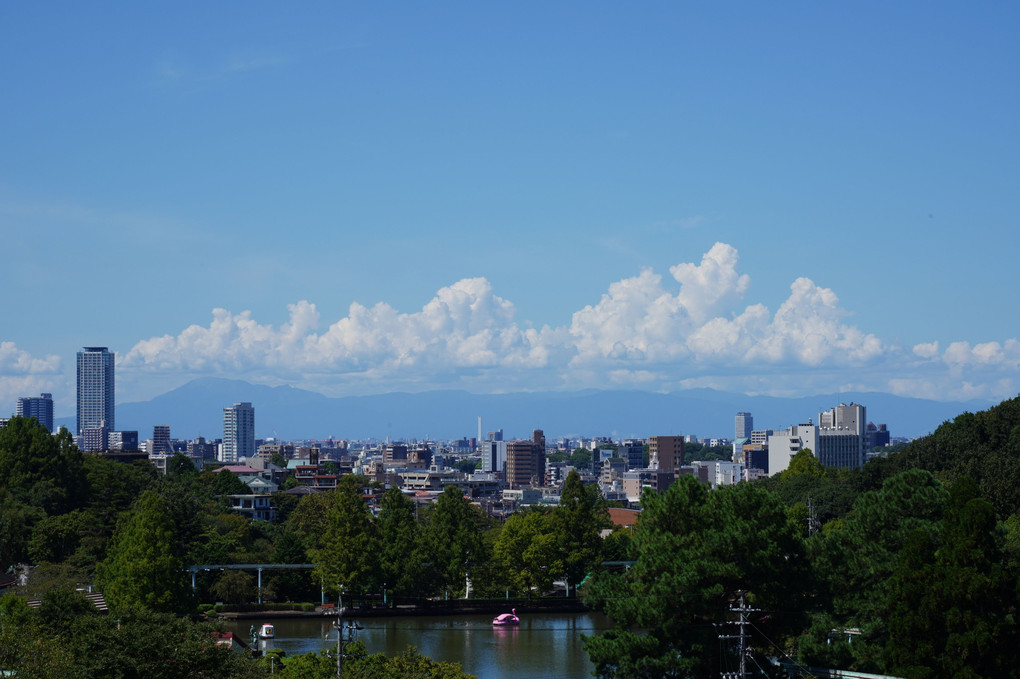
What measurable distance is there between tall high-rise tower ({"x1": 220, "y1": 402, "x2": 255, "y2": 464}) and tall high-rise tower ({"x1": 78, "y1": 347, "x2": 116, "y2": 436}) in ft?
65.9

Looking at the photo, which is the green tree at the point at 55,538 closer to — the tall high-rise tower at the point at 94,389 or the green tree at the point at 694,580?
the green tree at the point at 694,580

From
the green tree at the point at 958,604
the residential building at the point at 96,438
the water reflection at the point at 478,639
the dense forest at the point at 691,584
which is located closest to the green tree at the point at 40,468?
the dense forest at the point at 691,584

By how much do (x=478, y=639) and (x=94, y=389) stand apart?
169800mm

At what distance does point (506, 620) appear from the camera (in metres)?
31.8

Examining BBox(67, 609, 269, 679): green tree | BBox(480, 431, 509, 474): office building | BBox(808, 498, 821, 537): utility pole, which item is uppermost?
BBox(67, 609, 269, 679): green tree

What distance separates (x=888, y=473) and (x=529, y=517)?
13873 mm

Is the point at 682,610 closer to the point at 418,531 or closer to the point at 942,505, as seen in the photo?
the point at 942,505

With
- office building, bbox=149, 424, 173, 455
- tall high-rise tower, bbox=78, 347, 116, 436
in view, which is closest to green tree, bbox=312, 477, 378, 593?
office building, bbox=149, 424, 173, 455

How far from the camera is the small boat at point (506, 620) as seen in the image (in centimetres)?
3138

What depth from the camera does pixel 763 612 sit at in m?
18.0

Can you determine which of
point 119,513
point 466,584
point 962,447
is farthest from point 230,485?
point 962,447

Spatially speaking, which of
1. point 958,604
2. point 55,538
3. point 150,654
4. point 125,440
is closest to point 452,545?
point 55,538

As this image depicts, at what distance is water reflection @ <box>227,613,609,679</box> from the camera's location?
24.2 meters

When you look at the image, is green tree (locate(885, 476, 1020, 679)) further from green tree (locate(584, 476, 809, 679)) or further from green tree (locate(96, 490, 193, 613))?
green tree (locate(96, 490, 193, 613))
